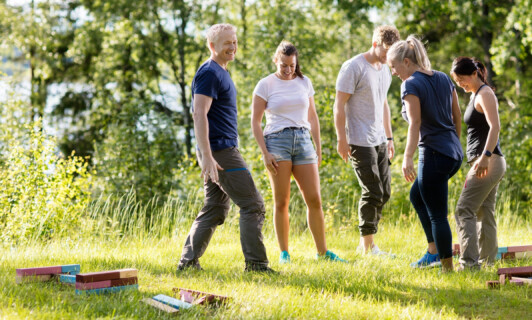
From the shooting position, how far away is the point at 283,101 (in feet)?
16.4

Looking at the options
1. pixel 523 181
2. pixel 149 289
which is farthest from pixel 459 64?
pixel 523 181

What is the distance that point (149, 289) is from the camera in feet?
13.0

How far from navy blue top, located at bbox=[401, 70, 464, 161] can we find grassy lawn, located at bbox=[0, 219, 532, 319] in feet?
3.10

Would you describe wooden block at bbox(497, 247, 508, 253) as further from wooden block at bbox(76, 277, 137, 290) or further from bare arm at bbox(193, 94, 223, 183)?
wooden block at bbox(76, 277, 137, 290)

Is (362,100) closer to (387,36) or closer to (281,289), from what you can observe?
(387,36)

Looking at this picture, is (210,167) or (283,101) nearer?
(210,167)

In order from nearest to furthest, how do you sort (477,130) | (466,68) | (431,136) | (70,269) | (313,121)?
1. (70,269)
2. (431,136)
3. (466,68)
4. (477,130)
5. (313,121)

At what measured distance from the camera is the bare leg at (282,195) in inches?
198

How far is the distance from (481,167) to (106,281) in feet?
9.09

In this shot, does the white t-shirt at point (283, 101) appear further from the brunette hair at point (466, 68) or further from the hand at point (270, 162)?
the brunette hair at point (466, 68)

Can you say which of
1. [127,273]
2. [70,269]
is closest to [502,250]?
[127,273]

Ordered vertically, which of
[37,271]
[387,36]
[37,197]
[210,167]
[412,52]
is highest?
[387,36]

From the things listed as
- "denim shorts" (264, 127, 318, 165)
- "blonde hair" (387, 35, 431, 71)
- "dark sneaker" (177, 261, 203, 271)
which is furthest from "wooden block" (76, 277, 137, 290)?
"blonde hair" (387, 35, 431, 71)

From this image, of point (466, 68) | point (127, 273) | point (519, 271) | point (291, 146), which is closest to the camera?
point (127, 273)
